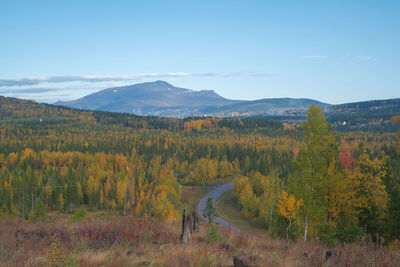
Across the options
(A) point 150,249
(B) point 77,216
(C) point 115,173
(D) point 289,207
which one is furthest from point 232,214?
(A) point 150,249

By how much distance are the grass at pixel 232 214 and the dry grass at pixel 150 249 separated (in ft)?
191

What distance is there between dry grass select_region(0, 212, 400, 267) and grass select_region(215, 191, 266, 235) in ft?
191

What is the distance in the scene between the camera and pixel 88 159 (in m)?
128

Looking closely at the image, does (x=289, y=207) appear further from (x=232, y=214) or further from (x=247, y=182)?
(x=247, y=182)

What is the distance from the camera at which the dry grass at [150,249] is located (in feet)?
30.4

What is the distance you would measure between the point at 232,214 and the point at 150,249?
8105 centimetres

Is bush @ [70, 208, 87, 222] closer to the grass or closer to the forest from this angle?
the forest

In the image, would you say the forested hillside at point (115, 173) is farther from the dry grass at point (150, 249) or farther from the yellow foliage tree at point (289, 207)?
the dry grass at point (150, 249)

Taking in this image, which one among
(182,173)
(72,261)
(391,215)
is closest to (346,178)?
(391,215)

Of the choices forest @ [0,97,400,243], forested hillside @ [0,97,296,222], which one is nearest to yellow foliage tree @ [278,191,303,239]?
forest @ [0,97,400,243]

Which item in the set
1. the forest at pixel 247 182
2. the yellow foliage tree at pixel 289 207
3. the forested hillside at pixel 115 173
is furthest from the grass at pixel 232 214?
the yellow foliage tree at pixel 289 207

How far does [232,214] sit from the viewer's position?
8844 centimetres

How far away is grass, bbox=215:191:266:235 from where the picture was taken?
7274 cm

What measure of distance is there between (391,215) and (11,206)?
86456mm
